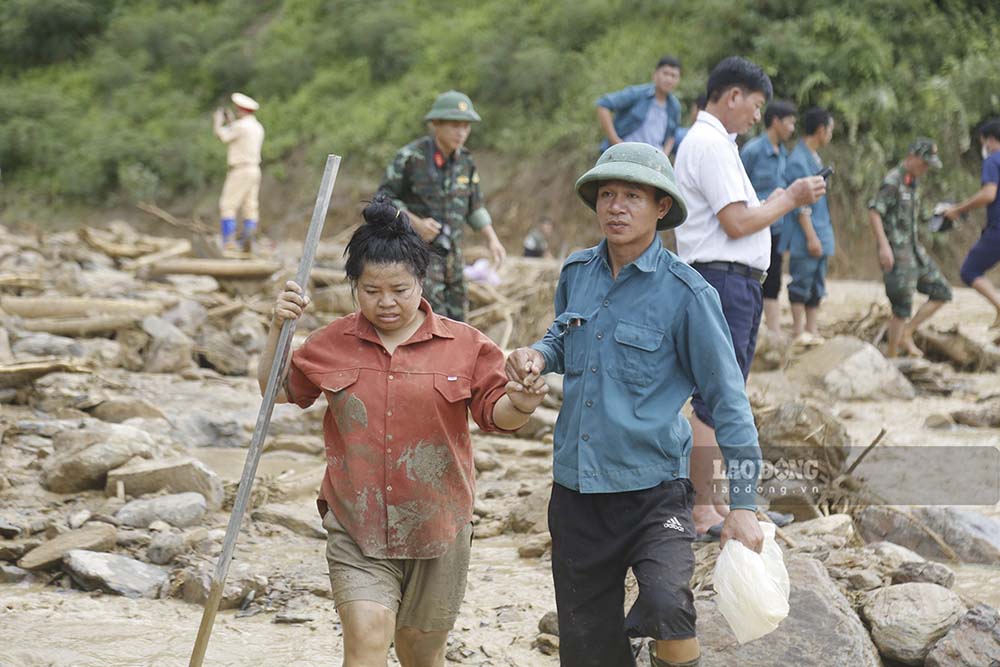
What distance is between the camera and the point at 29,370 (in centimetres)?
707

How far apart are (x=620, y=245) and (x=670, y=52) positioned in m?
15.3

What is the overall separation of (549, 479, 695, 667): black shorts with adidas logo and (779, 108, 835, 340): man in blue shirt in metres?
5.49

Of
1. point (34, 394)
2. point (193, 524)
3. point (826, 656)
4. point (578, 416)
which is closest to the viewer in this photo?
point (578, 416)

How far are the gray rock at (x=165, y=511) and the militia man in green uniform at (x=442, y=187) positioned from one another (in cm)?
169

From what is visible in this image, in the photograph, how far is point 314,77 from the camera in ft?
80.4

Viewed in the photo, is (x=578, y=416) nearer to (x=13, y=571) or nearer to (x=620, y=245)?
(x=620, y=245)

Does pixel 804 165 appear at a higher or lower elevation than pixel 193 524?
higher

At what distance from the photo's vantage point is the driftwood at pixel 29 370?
6958 millimetres

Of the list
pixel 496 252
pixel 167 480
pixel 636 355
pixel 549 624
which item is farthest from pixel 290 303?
pixel 496 252

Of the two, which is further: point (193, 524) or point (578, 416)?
point (193, 524)

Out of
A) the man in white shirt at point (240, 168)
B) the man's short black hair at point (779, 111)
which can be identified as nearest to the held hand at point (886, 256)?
the man's short black hair at point (779, 111)

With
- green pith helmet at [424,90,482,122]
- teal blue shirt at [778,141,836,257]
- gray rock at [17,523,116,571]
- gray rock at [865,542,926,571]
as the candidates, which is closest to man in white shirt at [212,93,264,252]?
teal blue shirt at [778,141,836,257]

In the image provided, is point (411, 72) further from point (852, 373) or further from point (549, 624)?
point (549, 624)

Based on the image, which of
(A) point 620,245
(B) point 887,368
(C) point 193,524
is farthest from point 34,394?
(B) point 887,368
